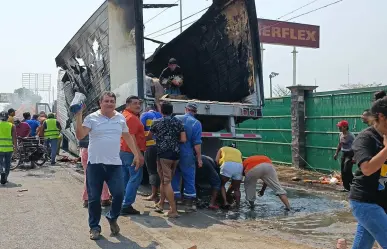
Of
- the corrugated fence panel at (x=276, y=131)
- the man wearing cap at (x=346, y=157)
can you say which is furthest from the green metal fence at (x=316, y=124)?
the man wearing cap at (x=346, y=157)

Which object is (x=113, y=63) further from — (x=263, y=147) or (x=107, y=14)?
(x=263, y=147)

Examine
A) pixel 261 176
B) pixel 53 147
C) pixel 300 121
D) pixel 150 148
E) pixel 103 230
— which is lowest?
pixel 103 230

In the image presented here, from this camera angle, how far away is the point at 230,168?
24.7 feet

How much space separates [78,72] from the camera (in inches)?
451

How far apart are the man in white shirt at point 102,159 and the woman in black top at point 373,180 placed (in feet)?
9.16

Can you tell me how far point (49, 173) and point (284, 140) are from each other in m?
6.76

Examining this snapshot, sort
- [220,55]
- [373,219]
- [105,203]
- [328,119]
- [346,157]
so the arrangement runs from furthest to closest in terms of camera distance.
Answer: [328,119] → [220,55] → [346,157] → [105,203] → [373,219]

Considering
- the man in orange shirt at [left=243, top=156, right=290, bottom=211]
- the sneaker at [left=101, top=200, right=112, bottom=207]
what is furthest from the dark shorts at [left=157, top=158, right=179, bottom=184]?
the man in orange shirt at [left=243, top=156, right=290, bottom=211]

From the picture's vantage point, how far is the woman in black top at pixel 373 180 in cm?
332

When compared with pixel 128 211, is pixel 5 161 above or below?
above

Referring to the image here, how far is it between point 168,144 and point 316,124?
23.1 feet

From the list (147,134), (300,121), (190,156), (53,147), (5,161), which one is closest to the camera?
(190,156)

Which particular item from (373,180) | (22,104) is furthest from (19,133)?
(22,104)

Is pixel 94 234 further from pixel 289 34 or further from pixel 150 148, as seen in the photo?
pixel 289 34
